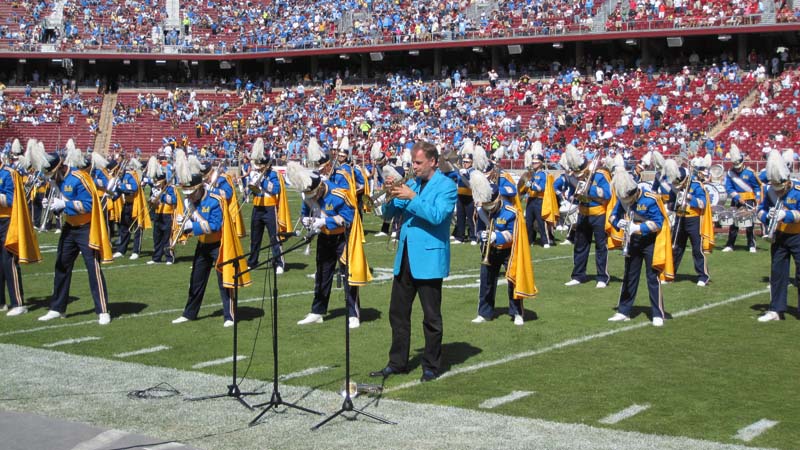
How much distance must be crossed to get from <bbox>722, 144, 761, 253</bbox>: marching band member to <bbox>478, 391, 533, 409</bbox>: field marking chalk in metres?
11.6

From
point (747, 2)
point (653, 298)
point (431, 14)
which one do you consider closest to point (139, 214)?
point (653, 298)

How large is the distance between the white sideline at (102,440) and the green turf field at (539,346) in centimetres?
193

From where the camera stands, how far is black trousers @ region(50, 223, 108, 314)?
11.7 metres

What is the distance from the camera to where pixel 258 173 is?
1600cm

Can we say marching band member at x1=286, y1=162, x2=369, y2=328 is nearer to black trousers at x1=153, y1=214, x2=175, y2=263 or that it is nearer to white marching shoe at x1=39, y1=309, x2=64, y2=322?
white marching shoe at x1=39, y1=309, x2=64, y2=322

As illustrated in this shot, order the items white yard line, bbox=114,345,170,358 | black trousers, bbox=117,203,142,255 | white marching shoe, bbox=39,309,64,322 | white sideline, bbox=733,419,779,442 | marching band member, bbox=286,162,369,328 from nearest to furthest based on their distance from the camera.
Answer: white sideline, bbox=733,419,779,442 → white yard line, bbox=114,345,170,358 → marching band member, bbox=286,162,369,328 → white marching shoe, bbox=39,309,64,322 → black trousers, bbox=117,203,142,255

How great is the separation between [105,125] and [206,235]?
129ft

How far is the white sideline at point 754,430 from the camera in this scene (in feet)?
22.7

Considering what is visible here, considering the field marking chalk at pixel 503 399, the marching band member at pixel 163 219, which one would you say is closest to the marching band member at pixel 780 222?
the field marking chalk at pixel 503 399

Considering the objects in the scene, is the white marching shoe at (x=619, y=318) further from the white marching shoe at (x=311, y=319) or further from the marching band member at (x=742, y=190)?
the marching band member at (x=742, y=190)

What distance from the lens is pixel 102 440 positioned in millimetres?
6652

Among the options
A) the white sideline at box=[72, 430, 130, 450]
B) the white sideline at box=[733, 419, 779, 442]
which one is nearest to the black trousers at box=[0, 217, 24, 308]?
the white sideline at box=[72, 430, 130, 450]

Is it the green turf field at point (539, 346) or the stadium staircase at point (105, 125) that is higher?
the stadium staircase at point (105, 125)

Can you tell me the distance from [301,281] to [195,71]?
4040 cm
